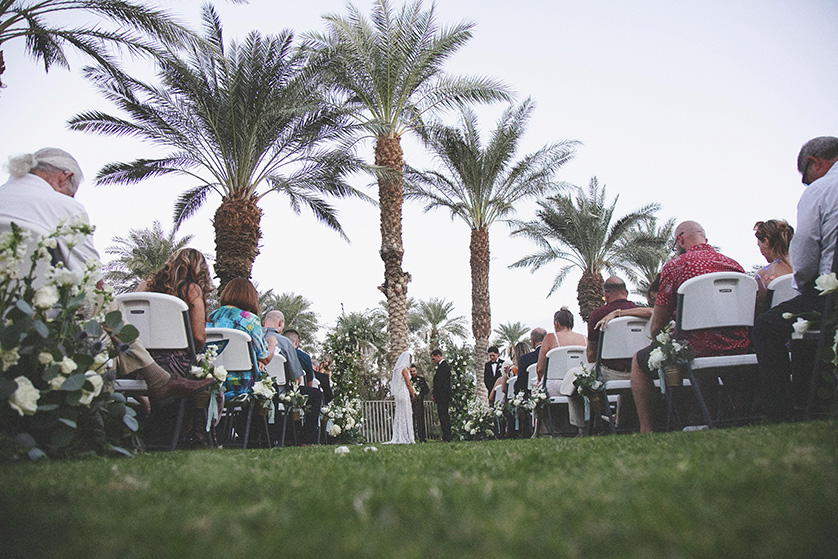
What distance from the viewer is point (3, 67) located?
7031 millimetres

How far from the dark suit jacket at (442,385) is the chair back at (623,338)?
262 inches

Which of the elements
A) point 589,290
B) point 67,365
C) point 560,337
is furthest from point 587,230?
point 67,365

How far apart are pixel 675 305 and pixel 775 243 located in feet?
3.23

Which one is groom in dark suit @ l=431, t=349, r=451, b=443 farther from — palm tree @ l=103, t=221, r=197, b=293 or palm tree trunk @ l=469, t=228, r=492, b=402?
palm tree @ l=103, t=221, r=197, b=293

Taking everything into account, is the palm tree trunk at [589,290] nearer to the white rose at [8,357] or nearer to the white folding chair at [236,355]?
the white folding chair at [236,355]

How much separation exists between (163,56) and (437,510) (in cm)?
1163

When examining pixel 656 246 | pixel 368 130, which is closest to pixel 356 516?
pixel 368 130

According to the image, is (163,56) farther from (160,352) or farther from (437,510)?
(437,510)

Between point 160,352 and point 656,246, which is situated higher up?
point 656,246

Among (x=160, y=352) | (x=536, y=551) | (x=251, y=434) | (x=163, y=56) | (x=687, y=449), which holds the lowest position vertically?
(x=251, y=434)

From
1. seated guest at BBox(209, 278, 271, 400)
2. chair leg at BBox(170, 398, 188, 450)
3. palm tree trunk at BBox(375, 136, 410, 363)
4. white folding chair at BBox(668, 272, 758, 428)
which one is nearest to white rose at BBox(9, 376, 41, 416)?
chair leg at BBox(170, 398, 188, 450)

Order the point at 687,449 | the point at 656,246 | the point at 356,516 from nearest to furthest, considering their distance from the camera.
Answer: the point at 356,516, the point at 687,449, the point at 656,246

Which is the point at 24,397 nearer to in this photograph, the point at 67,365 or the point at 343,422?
the point at 67,365

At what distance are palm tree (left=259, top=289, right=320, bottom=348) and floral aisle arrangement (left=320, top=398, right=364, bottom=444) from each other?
19.6m
